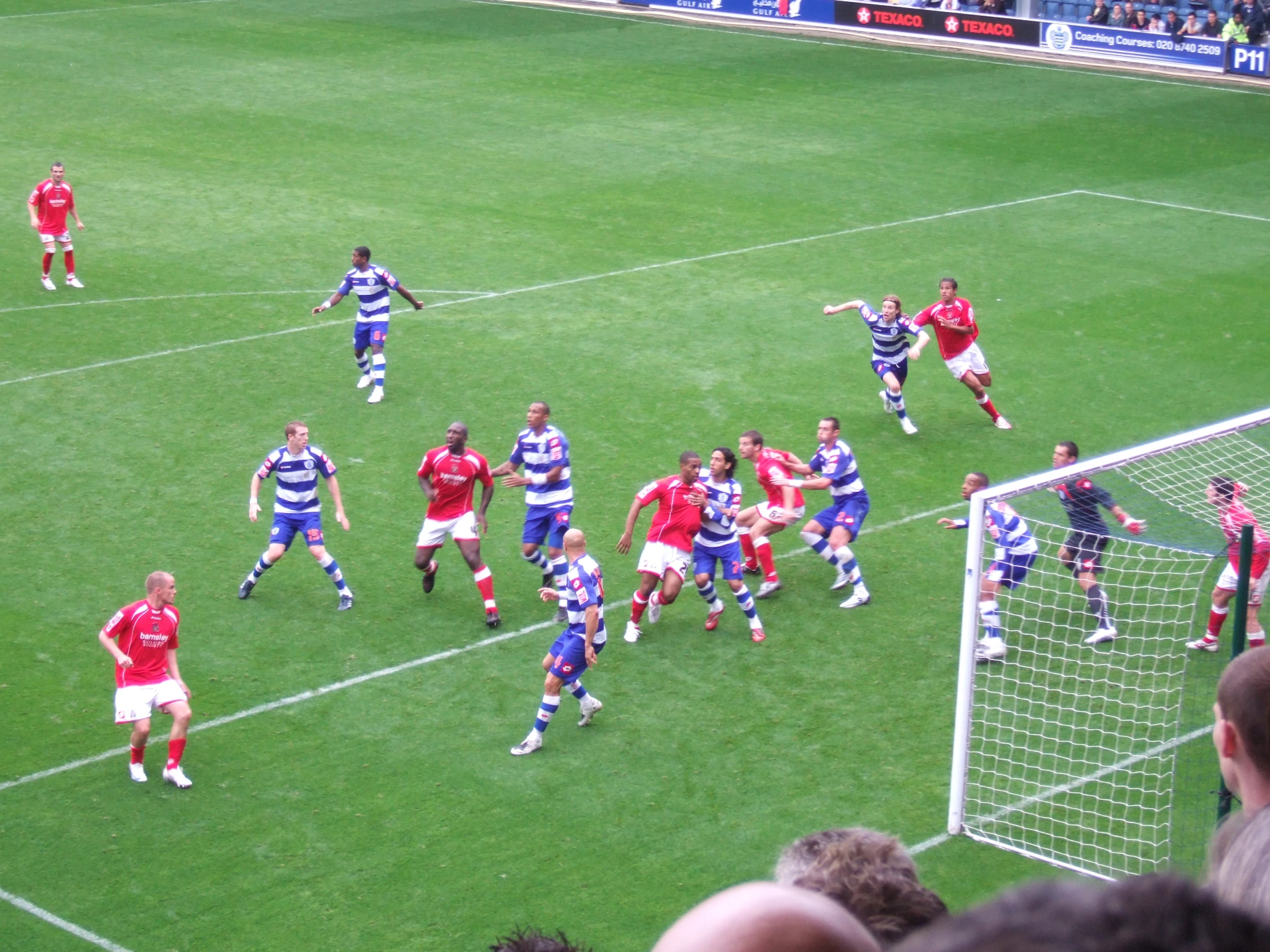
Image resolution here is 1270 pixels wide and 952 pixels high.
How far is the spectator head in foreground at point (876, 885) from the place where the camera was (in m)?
2.62

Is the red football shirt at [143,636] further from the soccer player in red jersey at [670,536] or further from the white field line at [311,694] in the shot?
the soccer player in red jersey at [670,536]

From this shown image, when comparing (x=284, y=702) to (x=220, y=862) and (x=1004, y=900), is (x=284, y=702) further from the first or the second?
(x=1004, y=900)

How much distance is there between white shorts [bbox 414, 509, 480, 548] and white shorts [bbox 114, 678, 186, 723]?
3.41 m

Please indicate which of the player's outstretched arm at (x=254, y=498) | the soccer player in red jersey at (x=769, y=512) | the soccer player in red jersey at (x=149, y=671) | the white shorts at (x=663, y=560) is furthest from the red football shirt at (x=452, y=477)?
the soccer player in red jersey at (x=149, y=671)

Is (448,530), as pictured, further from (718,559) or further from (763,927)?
(763,927)

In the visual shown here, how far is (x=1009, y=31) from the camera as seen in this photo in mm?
43281

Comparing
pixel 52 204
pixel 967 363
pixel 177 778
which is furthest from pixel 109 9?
pixel 177 778

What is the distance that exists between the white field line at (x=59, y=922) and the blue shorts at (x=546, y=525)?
6161 millimetres

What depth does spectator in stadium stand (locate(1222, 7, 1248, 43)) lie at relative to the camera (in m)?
39.5

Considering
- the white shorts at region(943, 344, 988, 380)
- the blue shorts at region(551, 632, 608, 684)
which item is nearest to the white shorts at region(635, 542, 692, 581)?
the blue shorts at region(551, 632, 608, 684)

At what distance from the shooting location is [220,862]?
35.2ft

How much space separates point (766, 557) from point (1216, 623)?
13.8 feet

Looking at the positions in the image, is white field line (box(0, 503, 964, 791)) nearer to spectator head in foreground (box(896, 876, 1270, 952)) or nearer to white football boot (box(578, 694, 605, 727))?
white football boot (box(578, 694, 605, 727))

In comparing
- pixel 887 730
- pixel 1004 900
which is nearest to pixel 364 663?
pixel 887 730
